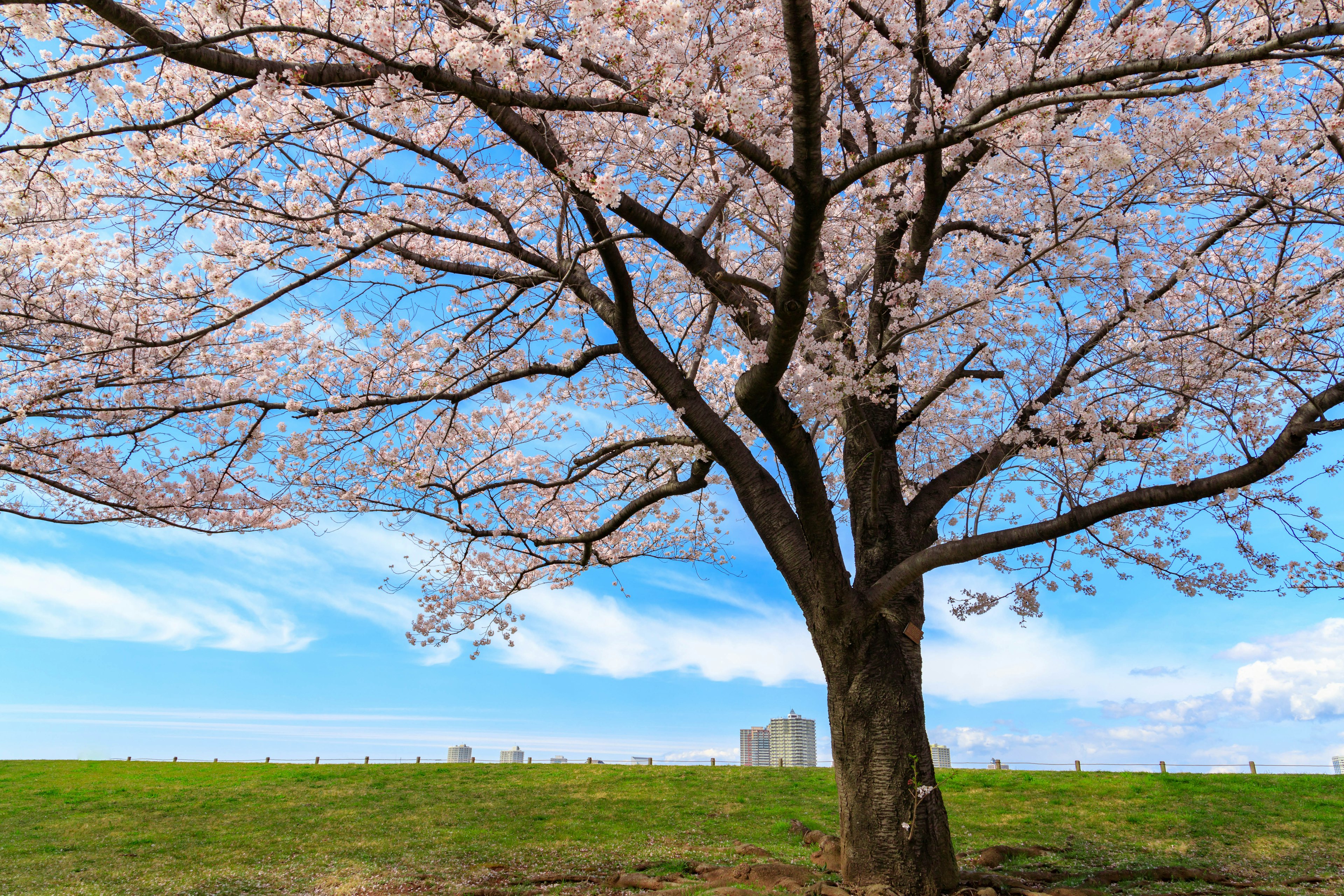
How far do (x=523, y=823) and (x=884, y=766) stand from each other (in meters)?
8.84

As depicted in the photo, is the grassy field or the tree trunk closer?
the tree trunk

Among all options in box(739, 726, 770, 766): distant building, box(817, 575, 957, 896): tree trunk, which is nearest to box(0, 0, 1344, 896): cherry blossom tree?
box(817, 575, 957, 896): tree trunk

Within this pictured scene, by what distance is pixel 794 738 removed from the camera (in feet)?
238

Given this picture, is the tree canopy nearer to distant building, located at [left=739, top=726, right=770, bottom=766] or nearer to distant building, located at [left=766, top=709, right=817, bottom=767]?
distant building, located at [left=766, top=709, right=817, bottom=767]

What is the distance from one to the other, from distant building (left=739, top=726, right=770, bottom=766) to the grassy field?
2318 inches

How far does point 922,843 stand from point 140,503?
13.1 meters

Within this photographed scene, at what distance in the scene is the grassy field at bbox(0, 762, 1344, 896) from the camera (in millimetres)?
10734

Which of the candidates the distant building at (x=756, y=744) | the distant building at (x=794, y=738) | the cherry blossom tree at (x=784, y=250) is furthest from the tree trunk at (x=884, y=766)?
the distant building at (x=756, y=744)

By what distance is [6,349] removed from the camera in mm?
10664

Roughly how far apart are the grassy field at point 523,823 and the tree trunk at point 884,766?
8.23ft

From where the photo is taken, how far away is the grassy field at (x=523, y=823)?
10.7 meters

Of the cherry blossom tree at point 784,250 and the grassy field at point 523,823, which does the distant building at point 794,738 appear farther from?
the cherry blossom tree at point 784,250

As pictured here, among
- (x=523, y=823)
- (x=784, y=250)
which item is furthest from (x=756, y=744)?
(x=784, y=250)

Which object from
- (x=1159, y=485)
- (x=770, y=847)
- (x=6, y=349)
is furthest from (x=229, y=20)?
(x=770, y=847)
